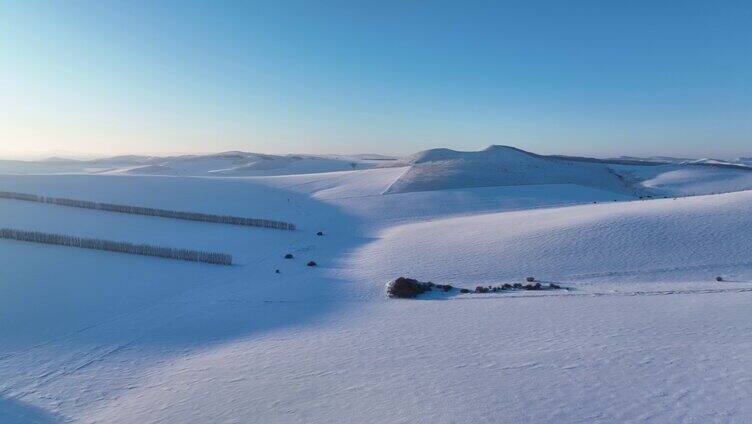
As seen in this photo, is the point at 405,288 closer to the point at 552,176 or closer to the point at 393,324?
A: the point at 393,324

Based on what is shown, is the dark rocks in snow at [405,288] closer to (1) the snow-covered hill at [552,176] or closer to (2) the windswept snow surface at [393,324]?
(2) the windswept snow surface at [393,324]

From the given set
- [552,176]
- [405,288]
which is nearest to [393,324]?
[405,288]

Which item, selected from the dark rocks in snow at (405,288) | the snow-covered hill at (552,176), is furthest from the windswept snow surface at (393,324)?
the snow-covered hill at (552,176)

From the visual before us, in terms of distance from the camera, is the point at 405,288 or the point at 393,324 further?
the point at 405,288

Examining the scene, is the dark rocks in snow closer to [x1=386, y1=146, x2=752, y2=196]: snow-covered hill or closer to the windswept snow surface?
the windswept snow surface

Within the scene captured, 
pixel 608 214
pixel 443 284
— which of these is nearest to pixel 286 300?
pixel 443 284

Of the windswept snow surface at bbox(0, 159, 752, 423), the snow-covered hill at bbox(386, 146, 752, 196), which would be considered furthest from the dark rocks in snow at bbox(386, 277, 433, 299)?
the snow-covered hill at bbox(386, 146, 752, 196)

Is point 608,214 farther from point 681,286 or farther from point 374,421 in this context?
point 374,421
